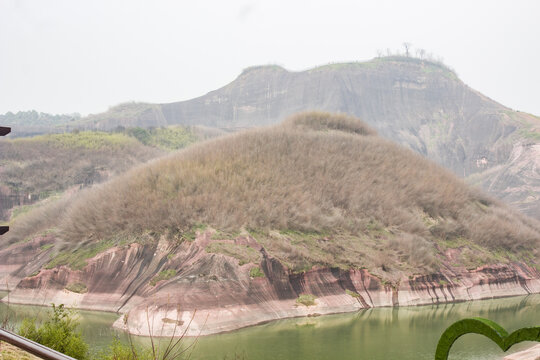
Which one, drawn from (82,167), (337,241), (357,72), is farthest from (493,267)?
(357,72)

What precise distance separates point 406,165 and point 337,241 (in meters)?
19.8

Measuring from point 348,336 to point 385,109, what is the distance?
134429 millimetres

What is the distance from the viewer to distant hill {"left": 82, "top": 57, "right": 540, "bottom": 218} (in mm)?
140750

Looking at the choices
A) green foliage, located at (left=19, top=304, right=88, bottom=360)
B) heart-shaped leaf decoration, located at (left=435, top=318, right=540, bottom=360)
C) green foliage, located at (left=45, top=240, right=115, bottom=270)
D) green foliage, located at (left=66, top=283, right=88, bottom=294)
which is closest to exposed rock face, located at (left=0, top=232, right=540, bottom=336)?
green foliage, located at (left=66, top=283, right=88, bottom=294)

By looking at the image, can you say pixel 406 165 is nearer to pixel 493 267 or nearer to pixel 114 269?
pixel 493 267

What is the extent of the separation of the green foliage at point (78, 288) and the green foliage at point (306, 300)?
13.8 m

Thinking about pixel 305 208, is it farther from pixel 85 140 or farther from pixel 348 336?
pixel 85 140

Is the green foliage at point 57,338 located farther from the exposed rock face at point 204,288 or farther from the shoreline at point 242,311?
the exposed rock face at point 204,288

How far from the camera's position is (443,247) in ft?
154

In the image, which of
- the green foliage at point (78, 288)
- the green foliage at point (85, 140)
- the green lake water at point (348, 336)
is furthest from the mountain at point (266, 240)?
the green foliage at point (85, 140)

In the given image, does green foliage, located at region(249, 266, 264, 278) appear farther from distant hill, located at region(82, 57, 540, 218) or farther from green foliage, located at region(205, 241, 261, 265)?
distant hill, located at region(82, 57, 540, 218)

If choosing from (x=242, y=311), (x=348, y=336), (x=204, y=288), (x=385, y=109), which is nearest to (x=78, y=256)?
(x=204, y=288)

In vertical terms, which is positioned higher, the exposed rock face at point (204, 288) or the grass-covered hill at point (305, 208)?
the grass-covered hill at point (305, 208)

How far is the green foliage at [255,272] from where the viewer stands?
112 feet
